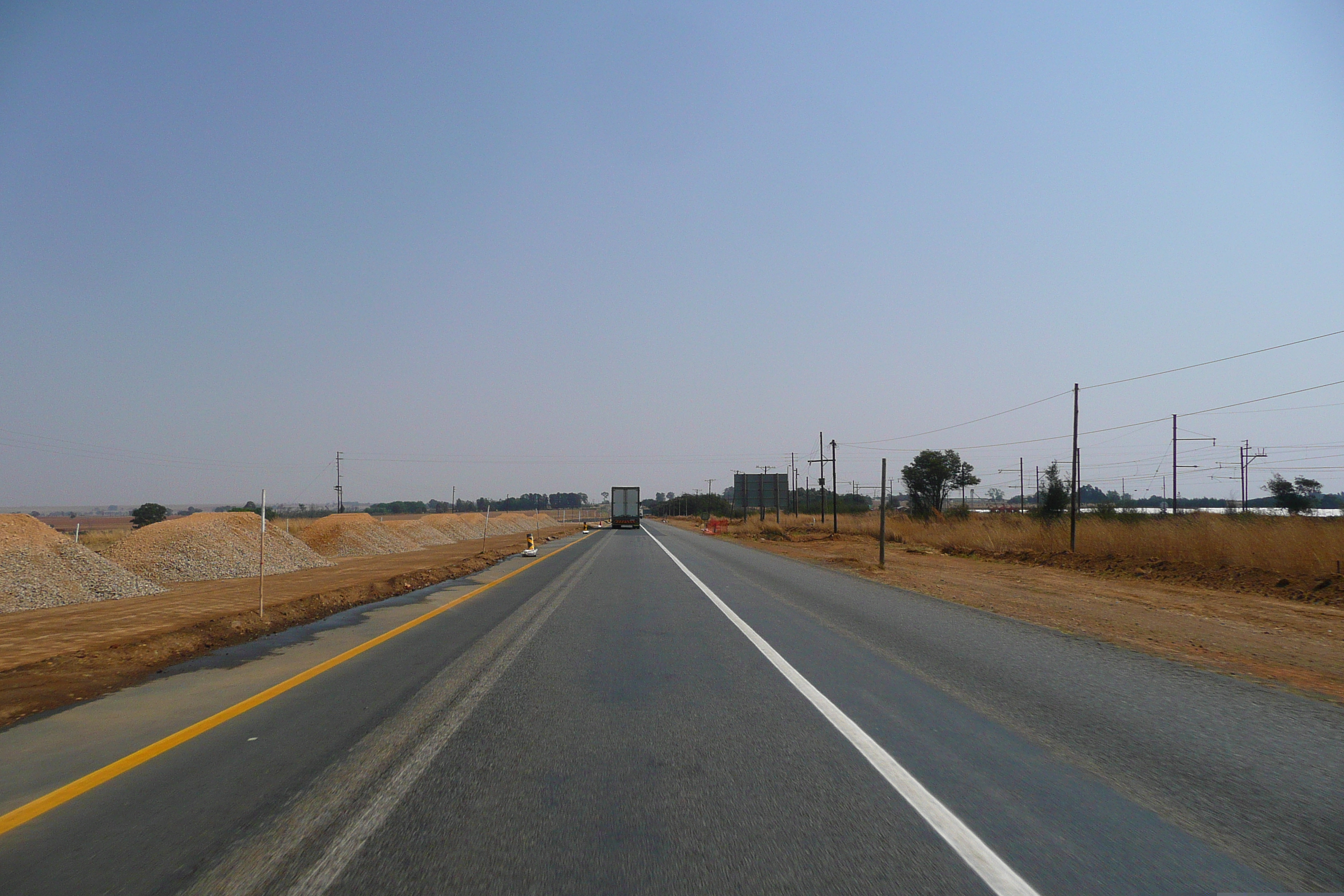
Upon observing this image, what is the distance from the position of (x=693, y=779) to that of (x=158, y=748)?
379 cm

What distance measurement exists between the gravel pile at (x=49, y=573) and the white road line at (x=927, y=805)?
17.6 meters

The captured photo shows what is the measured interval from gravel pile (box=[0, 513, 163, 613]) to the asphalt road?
11868 mm

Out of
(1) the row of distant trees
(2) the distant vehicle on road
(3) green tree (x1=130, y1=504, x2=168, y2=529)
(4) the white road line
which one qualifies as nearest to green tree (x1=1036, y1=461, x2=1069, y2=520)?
(1) the row of distant trees

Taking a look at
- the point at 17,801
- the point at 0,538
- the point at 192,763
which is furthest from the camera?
the point at 0,538

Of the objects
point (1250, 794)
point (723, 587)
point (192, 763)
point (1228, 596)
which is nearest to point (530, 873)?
point (192, 763)

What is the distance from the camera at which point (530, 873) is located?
3066 mm

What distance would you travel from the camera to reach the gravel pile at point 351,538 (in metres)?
37.3

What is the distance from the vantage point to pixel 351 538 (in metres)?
38.5

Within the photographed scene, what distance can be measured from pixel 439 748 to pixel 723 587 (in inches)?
457

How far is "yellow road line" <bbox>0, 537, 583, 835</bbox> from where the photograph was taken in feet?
12.7

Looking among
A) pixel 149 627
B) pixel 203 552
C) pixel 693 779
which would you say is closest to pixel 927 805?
pixel 693 779

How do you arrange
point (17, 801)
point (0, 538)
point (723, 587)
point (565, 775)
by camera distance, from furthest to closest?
point (0, 538)
point (723, 587)
point (565, 775)
point (17, 801)

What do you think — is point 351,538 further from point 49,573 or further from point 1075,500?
point 1075,500

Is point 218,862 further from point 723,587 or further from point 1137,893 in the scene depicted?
point 723,587
